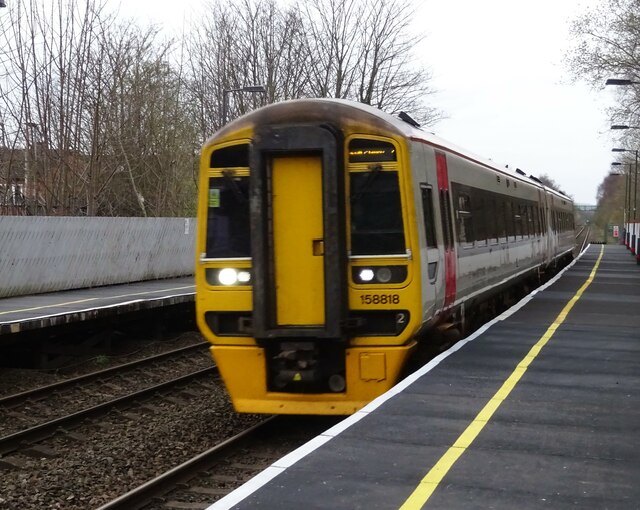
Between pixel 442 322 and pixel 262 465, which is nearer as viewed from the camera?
pixel 262 465

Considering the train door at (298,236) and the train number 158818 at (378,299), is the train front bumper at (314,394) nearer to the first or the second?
the train door at (298,236)

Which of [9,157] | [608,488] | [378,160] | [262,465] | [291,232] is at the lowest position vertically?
[262,465]

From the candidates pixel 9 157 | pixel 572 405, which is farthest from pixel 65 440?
pixel 9 157

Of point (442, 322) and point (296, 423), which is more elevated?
point (442, 322)

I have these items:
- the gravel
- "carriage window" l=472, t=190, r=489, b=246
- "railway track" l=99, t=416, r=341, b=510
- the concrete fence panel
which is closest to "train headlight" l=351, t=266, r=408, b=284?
"railway track" l=99, t=416, r=341, b=510

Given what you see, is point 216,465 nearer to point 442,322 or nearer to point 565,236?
point 442,322

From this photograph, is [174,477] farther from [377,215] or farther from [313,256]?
[377,215]

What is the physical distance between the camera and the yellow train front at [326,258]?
27.1 ft

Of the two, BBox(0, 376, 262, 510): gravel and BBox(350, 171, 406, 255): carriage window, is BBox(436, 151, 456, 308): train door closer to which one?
BBox(350, 171, 406, 255): carriage window

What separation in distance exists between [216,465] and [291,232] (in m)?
2.24

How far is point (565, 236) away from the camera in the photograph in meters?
31.9

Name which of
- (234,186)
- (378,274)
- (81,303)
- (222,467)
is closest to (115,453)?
(222,467)

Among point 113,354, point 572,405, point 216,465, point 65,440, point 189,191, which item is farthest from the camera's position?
point 189,191

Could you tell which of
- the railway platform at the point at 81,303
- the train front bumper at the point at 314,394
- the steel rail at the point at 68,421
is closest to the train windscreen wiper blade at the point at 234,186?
the train front bumper at the point at 314,394
